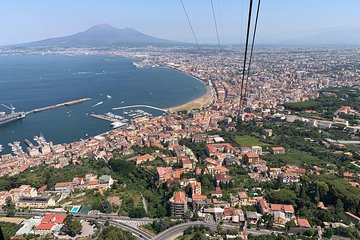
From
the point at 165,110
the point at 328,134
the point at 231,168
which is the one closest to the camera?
the point at 231,168

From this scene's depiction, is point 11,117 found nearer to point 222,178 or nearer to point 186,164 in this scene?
point 186,164

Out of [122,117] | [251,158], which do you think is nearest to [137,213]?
[251,158]

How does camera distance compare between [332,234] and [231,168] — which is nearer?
[332,234]

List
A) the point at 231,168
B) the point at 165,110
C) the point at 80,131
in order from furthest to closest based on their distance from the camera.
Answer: the point at 165,110 < the point at 80,131 < the point at 231,168

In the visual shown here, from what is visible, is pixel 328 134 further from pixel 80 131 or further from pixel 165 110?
pixel 80 131

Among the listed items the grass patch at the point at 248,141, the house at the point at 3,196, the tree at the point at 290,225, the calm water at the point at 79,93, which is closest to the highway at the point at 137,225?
the tree at the point at 290,225

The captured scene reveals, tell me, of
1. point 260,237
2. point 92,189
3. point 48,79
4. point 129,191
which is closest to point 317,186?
point 260,237
